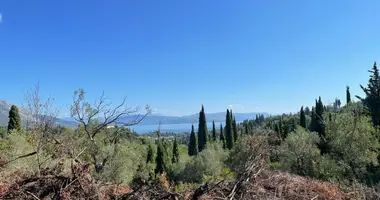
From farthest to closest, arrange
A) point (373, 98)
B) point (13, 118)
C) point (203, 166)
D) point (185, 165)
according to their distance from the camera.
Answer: point (185, 165), point (203, 166), point (13, 118), point (373, 98)

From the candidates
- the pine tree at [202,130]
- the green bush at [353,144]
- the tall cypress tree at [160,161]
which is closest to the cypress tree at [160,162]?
the tall cypress tree at [160,161]

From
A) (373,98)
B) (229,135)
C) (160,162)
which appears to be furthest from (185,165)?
(373,98)

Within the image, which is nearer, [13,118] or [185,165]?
[13,118]

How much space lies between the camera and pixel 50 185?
3.70 meters

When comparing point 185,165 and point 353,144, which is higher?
point 353,144

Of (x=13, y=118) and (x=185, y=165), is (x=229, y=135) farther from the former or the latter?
(x=13, y=118)

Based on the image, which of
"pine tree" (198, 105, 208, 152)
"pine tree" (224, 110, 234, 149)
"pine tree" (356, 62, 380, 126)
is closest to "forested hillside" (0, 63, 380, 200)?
"pine tree" (356, 62, 380, 126)

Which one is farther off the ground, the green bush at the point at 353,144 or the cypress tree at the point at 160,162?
the green bush at the point at 353,144

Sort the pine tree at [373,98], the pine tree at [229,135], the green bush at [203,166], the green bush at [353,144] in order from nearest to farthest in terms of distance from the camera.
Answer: the green bush at [353,144] → the pine tree at [373,98] → the green bush at [203,166] → the pine tree at [229,135]

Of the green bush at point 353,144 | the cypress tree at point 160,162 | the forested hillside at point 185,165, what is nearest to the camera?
the forested hillside at point 185,165

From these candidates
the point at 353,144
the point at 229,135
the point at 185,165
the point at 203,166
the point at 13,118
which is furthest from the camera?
the point at 229,135

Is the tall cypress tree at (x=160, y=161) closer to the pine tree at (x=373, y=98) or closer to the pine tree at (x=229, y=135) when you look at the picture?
the pine tree at (x=229, y=135)

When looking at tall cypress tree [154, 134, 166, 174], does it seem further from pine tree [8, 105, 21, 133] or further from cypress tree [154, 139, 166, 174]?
pine tree [8, 105, 21, 133]

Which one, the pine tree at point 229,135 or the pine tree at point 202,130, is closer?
the pine tree at point 229,135
